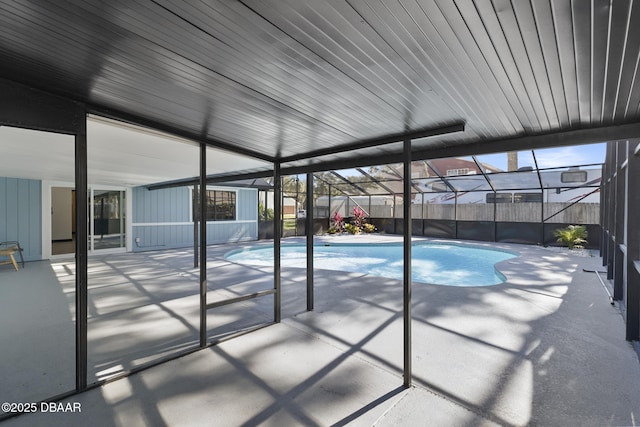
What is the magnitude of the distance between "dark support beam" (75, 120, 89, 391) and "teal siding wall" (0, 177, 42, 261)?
8140mm

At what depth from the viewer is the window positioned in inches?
460

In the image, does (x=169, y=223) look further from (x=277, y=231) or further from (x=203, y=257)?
(x=203, y=257)

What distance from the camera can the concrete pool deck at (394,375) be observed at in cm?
210

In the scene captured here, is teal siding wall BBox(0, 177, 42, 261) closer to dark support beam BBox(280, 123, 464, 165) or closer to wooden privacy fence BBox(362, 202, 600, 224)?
dark support beam BBox(280, 123, 464, 165)

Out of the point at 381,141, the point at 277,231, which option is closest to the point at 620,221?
the point at 381,141

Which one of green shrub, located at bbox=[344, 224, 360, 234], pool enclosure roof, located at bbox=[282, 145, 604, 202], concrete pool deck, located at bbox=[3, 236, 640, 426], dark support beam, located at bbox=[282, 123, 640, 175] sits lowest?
concrete pool deck, located at bbox=[3, 236, 640, 426]

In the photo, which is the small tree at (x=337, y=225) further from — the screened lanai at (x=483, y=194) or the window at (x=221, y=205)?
the window at (x=221, y=205)

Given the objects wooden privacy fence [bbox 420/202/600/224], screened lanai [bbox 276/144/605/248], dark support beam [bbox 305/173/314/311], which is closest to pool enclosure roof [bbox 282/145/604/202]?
screened lanai [bbox 276/144/605/248]

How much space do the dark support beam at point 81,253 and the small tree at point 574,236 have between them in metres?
12.5

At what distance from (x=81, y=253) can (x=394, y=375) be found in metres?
2.77

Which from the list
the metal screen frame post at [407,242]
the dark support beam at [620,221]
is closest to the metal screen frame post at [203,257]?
the metal screen frame post at [407,242]

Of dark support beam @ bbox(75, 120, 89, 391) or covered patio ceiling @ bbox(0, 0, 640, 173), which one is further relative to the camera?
dark support beam @ bbox(75, 120, 89, 391)

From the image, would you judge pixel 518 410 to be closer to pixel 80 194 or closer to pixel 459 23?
pixel 459 23

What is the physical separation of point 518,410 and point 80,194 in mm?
3643
